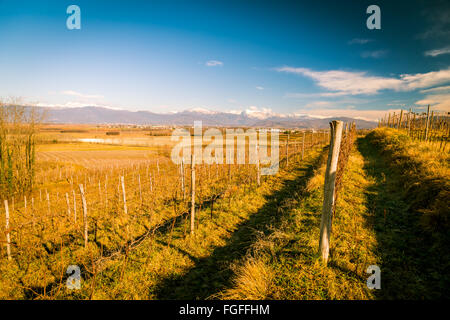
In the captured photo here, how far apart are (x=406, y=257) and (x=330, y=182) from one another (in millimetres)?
2779

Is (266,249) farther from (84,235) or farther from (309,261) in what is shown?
(84,235)

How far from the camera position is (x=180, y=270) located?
5348mm

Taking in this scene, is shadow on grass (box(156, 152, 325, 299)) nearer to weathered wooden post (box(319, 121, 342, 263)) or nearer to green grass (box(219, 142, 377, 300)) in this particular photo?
green grass (box(219, 142, 377, 300))

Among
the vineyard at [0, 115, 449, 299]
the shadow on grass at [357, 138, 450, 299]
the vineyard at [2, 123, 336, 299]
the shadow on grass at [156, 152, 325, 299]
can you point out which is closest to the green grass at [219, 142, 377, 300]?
the vineyard at [0, 115, 449, 299]

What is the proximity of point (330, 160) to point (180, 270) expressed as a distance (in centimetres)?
488

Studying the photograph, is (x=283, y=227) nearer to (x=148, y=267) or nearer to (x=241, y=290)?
(x=241, y=290)

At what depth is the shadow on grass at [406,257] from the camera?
3.58 meters

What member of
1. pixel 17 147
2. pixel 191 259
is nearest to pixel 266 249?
pixel 191 259

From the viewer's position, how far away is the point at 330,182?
411 centimetres

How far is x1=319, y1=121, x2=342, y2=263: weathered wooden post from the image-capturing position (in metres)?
4.01
